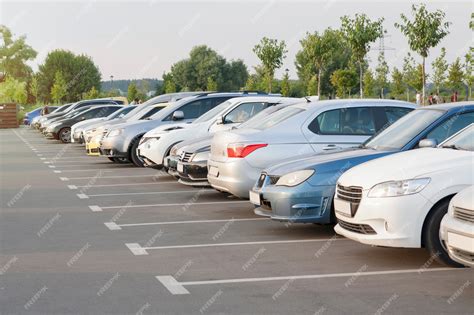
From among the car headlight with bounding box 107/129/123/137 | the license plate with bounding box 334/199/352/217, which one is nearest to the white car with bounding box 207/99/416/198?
the license plate with bounding box 334/199/352/217

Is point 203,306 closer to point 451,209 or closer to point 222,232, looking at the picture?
point 451,209

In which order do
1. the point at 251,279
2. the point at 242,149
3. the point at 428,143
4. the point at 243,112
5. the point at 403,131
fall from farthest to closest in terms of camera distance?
the point at 243,112 → the point at 242,149 → the point at 403,131 → the point at 428,143 → the point at 251,279

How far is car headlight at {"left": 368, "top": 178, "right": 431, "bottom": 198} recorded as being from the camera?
8.18m

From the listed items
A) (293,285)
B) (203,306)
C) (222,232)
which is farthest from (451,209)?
(222,232)

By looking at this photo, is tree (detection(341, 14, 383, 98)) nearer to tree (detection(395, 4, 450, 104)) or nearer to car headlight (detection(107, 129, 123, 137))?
tree (detection(395, 4, 450, 104))

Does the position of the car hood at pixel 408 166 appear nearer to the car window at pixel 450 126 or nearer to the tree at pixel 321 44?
the car window at pixel 450 126

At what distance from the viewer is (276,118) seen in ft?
41.7

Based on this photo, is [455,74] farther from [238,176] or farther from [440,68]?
[238,176]

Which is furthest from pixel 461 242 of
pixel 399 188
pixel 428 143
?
pixel 428 143

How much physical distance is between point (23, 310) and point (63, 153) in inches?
928

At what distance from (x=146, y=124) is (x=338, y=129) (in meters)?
9.50

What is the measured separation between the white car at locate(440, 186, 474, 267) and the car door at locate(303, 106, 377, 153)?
4808mm

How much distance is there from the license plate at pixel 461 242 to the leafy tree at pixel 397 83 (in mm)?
72503

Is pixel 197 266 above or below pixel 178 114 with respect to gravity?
below
